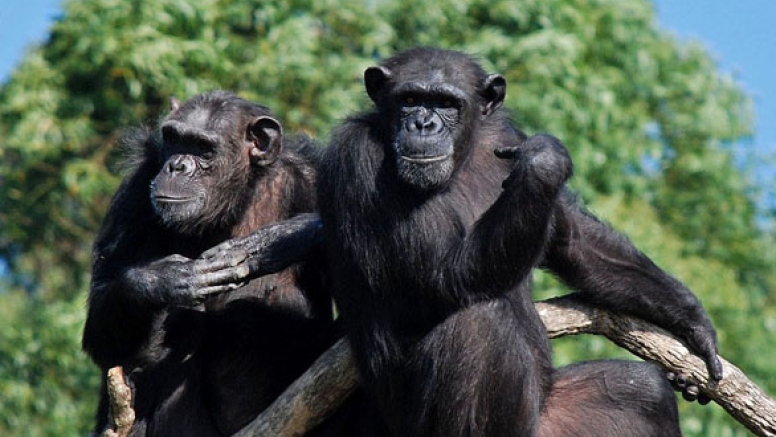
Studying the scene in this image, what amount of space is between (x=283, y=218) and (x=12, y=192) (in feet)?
37.1

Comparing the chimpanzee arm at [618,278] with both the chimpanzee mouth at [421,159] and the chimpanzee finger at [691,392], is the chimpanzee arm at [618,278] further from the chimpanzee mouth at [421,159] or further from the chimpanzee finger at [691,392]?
the chimpanzee mouth at [421,159]

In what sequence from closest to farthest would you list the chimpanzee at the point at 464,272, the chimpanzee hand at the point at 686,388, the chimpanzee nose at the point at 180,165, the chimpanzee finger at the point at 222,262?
the chimpanzee at the point at 464,272, the chimpanzee hand at the point at 686,388, the chimpanzee finger at the point at 222,262, the chimpanzee nose at the point at 180,165

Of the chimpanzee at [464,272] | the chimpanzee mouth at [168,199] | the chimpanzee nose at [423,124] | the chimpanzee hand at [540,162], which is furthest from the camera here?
the chimpanzee mouth at [168,199]

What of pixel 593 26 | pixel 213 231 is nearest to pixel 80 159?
pixel 593 26

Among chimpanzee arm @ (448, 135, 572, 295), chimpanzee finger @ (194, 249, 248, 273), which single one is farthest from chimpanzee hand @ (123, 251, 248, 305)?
chimpanzee arm @ (448, 135, 572, 295)

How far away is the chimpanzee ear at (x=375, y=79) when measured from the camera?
8.18 metres

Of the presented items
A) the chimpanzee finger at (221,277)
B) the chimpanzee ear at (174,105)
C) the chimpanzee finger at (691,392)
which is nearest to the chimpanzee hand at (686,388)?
the chimpanzee finger at (691,392)

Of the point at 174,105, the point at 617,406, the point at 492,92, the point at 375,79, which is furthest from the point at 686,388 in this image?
the point at 174,105

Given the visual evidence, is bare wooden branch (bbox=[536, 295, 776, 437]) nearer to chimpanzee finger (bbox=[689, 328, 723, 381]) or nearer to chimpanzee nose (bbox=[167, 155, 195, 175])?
chimpanzee finger (bbox=[689, 328, 723, 381])

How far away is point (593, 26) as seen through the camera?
66.9 ft

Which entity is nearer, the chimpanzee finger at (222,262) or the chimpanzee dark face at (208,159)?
the chimpanzee finger at (222,262)

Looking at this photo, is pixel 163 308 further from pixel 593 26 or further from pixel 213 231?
pixel 593 26

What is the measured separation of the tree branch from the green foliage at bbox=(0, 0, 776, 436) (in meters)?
8.14

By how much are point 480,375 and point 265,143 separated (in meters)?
2.79
